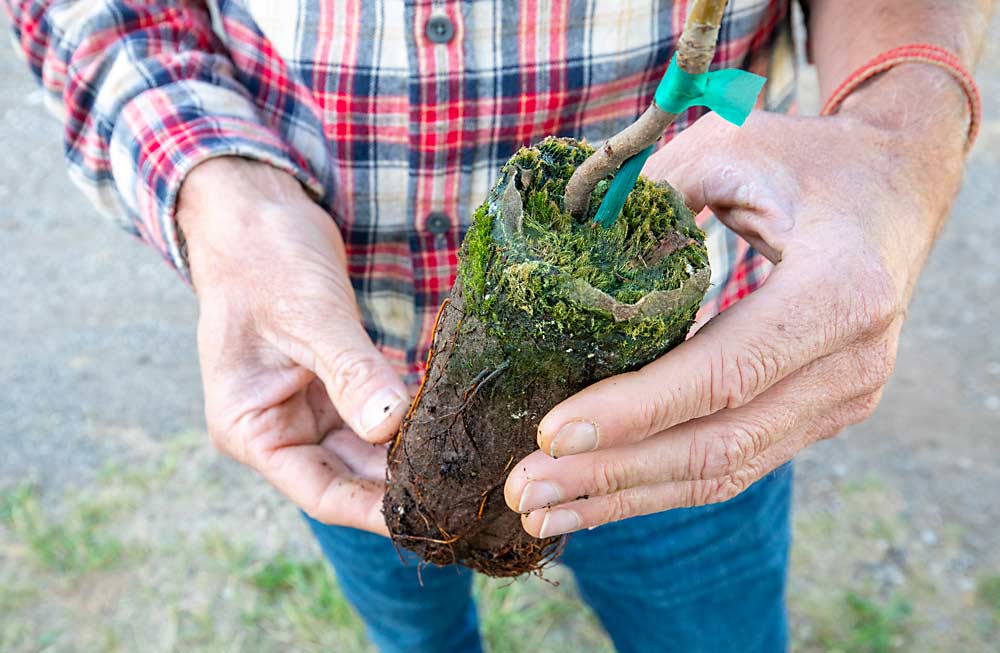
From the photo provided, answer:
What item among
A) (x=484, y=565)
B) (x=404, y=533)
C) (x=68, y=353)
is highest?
(x=404, y=533)

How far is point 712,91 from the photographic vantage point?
121 cm

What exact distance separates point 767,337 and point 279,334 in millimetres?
980

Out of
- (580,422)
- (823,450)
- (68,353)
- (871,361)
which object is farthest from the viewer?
(68,353)

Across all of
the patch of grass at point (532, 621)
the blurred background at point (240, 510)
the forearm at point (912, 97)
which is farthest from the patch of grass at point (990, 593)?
the forearm at point (912, 97)

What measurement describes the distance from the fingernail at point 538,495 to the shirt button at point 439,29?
96 centimetres

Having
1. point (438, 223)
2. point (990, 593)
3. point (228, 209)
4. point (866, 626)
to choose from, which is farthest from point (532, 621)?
point (228, 209)

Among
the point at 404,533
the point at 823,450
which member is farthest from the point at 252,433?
the point at 823,450

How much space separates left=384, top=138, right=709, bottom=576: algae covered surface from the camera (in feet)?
4.57

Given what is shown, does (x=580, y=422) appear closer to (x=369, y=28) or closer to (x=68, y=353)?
(x=369, y=28)

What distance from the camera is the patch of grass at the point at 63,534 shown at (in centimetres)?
371

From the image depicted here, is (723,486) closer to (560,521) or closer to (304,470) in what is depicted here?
(560,521)

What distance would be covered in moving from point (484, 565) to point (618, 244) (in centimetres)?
99

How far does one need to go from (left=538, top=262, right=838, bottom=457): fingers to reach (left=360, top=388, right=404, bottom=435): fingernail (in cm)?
37

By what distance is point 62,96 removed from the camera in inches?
88.0
